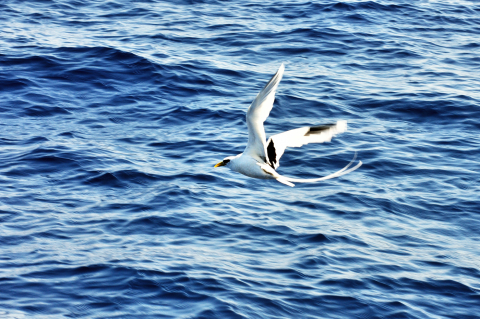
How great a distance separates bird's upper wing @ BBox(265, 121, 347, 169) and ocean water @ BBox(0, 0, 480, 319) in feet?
5.76

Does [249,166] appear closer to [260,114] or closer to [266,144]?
[266,144]

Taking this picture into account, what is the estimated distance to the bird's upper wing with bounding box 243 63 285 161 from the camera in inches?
360

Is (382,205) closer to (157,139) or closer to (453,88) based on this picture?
(157,139)

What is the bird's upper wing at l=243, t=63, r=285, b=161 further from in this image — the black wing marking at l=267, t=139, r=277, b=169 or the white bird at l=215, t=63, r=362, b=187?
the black wing marking at l=267, t=139, r=277, b=169

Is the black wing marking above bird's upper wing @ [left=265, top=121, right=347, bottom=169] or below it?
below

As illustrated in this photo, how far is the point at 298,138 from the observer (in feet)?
34.2

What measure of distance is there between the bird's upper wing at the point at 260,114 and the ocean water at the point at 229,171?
75.5 inches

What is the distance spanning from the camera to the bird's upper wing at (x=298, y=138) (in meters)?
10.3

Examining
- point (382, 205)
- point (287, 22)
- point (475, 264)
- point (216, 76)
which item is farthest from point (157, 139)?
point (287, 22)

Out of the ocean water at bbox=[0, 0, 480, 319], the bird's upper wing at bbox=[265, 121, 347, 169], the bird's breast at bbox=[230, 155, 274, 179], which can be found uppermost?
the bird's upper wing at bbox=[265, 121, 347, 169]

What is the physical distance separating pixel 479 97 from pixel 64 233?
34.2ft

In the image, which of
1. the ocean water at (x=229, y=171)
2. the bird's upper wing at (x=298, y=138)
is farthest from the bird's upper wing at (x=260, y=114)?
the ocean water at (x=229, y=171)

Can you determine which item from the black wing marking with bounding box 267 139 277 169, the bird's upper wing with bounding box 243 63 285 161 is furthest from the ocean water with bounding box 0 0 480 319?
the bird's upper wing with bounding box 243 63 285 161

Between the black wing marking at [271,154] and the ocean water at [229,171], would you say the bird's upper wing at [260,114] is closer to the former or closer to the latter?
the black wing marking at [271,154]
